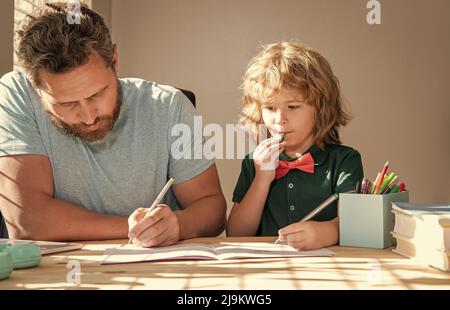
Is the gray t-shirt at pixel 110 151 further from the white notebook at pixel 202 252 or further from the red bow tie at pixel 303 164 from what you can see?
the white notebook at pixel 202 252

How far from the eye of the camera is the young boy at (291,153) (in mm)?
1798

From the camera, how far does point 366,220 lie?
1369 mm

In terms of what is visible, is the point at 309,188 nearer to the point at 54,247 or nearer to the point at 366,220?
the point at 366,220

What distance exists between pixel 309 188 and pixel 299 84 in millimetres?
304

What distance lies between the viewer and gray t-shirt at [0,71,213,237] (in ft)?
5.60

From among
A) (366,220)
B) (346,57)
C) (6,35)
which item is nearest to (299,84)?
(366,220)

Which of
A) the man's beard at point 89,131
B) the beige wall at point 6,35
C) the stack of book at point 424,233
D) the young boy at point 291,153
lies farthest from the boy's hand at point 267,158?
the beige wall at point 6,35

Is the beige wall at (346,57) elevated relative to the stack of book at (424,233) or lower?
elevated

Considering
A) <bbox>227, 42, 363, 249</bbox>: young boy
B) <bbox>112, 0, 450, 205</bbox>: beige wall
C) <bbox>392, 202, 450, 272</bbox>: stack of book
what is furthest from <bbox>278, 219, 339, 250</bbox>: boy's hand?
<bbox>112, 0, 450, 205</bbox>: beige wall

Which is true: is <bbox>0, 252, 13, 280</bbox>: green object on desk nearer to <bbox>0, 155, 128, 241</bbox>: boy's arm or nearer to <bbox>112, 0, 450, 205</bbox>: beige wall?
<bbox>0, 155, 128, 241</bbox>: boy's arm

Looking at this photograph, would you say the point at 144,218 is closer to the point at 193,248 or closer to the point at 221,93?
the point at 193,248

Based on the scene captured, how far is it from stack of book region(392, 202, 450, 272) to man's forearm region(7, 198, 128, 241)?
62 cm

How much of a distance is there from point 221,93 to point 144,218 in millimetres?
3120

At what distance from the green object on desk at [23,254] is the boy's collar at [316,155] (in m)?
0.93
